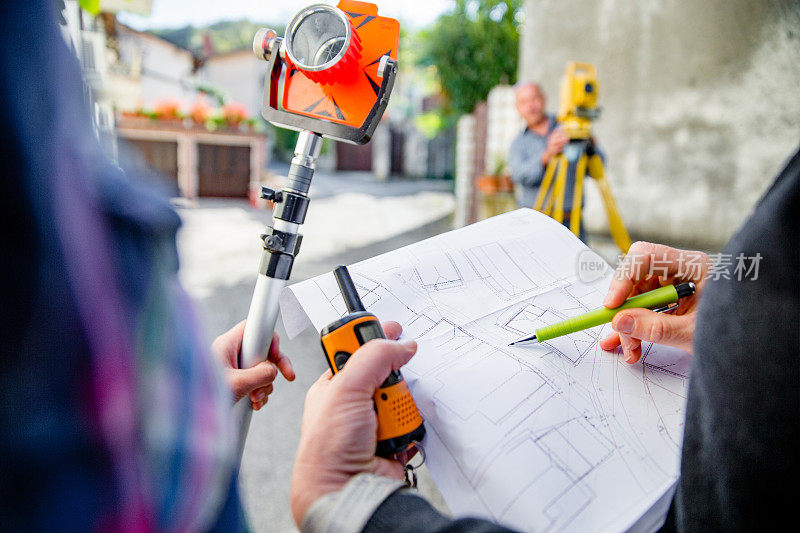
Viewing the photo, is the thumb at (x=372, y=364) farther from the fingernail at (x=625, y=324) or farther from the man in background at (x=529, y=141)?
the man in background at (x=529, y=141)

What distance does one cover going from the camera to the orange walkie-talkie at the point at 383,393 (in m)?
0.59

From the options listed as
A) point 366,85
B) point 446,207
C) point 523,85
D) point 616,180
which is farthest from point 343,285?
point 446,207

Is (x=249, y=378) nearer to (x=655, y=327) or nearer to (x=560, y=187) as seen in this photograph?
(x=655, y=327)

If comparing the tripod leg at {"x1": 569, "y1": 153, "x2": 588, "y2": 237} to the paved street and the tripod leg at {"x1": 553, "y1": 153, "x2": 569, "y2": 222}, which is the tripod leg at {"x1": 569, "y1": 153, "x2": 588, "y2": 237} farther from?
the paved street

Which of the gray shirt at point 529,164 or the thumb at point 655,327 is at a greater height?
the gray shirt at point 529,164

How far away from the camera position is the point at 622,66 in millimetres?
4430

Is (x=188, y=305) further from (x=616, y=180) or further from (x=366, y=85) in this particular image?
(x=616, y=180)

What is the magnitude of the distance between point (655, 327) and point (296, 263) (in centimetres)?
380

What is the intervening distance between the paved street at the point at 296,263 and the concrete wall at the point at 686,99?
236cm

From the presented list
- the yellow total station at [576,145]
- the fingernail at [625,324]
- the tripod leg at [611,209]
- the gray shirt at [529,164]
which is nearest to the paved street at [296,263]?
the fingernail at [625,324]

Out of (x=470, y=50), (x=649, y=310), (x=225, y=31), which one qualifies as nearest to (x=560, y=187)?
(x=649, y=310)

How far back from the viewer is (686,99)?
4.04 metres

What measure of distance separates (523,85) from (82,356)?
131 inches

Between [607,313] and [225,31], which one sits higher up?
[225,31]
